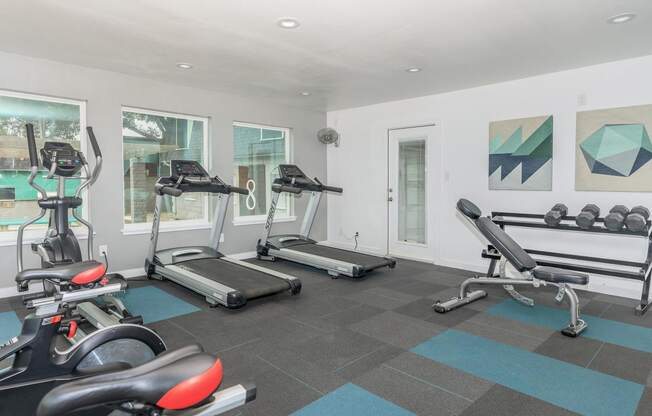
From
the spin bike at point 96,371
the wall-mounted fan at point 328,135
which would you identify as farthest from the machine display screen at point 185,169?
the spin bike at point 96,371

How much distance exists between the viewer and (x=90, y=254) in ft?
12.6

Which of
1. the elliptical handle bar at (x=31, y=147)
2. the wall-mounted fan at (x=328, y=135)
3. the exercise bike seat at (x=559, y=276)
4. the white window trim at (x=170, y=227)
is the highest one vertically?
the wall-mounted fan at (x=328, y=135)

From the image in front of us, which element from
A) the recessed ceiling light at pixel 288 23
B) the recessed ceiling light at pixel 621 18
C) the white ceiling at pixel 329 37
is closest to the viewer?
the white ceiling at pixel 329 37

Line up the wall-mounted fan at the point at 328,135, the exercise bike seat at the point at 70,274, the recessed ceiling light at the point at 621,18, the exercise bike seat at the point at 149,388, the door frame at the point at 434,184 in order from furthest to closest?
the wall-mounted fan at the point at 328,135
the door frame at the point at 434,184
the recessed ceiling light at the point at 621,18
the exercise bike seat at the point at 70,274
the exercise bike seat at the point at 149,388

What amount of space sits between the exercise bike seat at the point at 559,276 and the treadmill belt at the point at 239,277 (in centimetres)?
238

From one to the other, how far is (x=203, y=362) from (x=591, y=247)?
480cm

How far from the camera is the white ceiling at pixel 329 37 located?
3.01m

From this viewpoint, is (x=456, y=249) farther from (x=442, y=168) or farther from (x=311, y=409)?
(x=311, y=409)

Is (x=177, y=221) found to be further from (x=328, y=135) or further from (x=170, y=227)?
(x=328, y=135)

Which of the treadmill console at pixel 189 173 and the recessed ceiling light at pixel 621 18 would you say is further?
the treadmill console at pixel 189 173

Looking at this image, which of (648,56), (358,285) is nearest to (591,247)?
(648,56)

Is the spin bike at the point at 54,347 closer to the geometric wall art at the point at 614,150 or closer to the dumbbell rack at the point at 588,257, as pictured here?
the dumbbell rack at the point at 588,257

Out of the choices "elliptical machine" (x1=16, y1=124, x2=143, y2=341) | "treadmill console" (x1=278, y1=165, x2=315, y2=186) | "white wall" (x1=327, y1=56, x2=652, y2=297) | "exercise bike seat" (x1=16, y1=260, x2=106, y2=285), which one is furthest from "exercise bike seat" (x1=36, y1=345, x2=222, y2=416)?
"treadmill console" (x1=278, y1=165, x2=315, y2=186)

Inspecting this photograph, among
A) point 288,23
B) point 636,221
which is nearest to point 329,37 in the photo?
point 288,23
